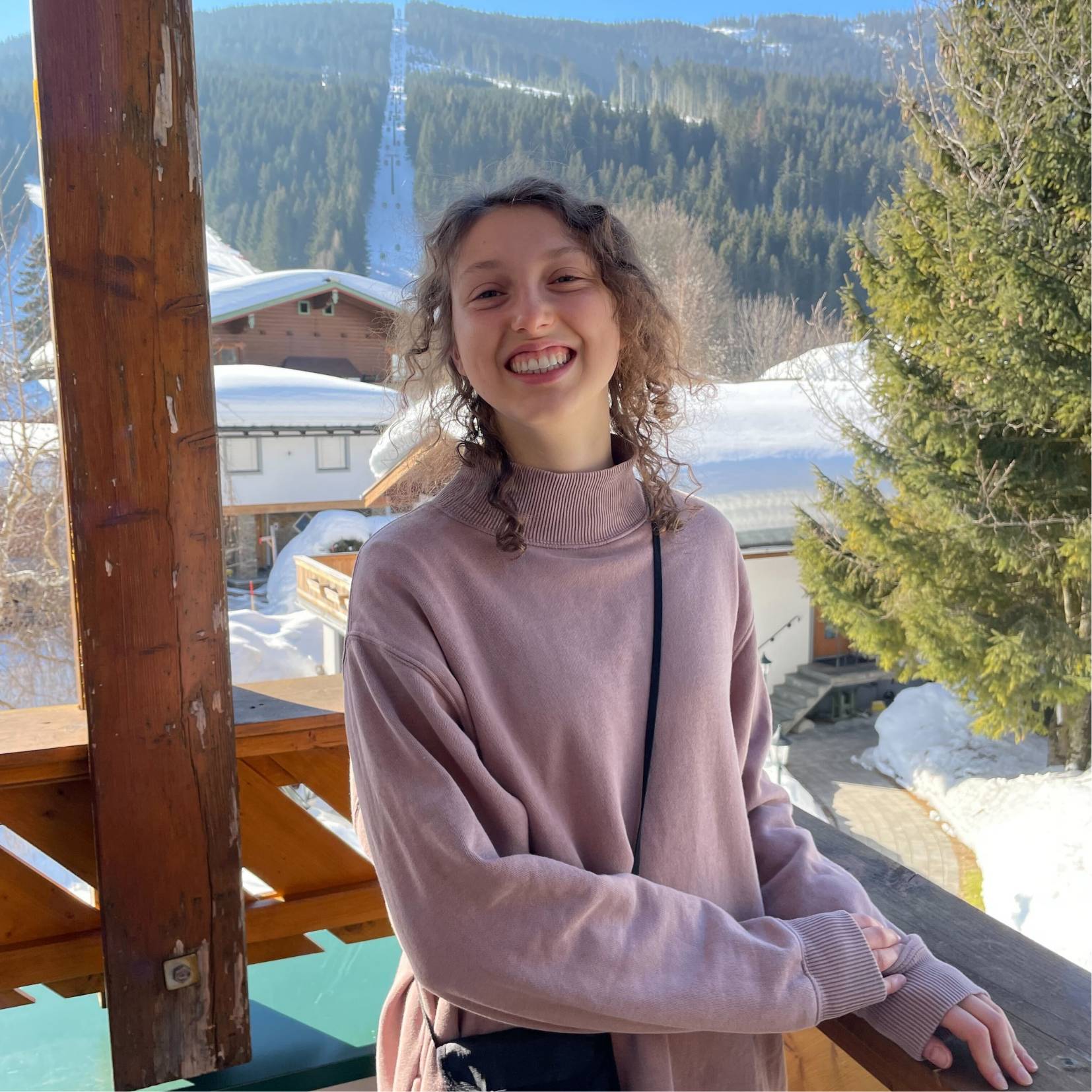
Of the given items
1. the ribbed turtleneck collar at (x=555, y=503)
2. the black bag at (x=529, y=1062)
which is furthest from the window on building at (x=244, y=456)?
the black bag at (x=529, y=1062)

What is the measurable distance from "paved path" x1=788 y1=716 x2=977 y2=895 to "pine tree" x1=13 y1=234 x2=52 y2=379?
4976 mm

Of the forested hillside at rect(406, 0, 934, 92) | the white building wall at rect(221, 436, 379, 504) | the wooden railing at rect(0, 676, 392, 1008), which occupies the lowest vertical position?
the white building wall at rect(221, 436, 379, 504)

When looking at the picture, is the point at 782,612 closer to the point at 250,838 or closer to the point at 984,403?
the point at 984,403

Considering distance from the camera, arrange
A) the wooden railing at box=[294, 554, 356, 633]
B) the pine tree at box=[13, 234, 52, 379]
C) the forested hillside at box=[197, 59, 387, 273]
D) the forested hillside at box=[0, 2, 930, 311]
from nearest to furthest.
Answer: the forested hillside at box=[0, 2, 930, 311], the pine tree at box=[13, 234, 52, 379], the forested hillside at box=[197, 59, 387, 273], the wooden railing at box=[294, 554, 356, 633]

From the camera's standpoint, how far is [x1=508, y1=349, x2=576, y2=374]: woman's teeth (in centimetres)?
82

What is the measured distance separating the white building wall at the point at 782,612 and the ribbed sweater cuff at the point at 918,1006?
8018 millimetres

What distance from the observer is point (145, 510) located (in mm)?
1001

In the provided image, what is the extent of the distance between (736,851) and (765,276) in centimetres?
1109

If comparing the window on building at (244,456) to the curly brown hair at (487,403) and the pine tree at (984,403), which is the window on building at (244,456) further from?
the curly brown hair at (487,403)

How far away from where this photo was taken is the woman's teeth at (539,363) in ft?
2.69

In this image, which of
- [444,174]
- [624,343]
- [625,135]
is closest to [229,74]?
[444,174]

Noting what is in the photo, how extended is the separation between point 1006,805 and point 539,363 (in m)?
7.20

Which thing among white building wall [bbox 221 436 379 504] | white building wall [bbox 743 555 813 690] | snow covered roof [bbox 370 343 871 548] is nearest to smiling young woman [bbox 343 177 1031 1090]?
white building wall [bbox 221 436 379 504]

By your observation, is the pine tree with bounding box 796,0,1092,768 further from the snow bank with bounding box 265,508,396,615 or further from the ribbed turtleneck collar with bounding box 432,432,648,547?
the ribbed turtleneck collar with bounding box 432,432,648,547
